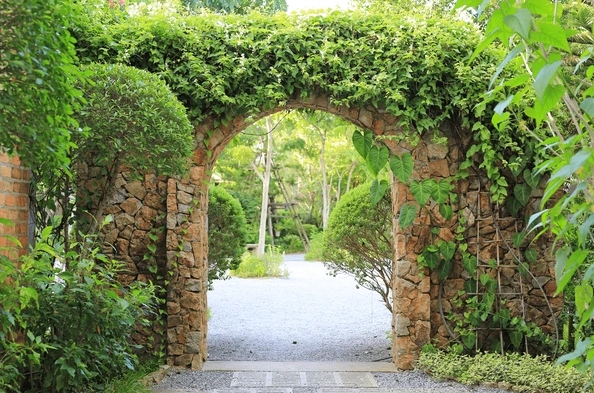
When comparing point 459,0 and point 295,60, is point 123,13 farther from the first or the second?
point 459,0

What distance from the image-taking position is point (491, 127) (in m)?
4.89

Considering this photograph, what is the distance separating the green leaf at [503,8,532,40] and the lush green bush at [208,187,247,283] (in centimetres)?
606

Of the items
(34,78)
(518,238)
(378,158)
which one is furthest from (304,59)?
(34,78)

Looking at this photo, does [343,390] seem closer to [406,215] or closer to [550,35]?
[406,215]

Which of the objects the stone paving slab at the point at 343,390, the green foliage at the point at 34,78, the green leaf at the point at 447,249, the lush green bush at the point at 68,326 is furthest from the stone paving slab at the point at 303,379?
the green foliage at the point at 34,78

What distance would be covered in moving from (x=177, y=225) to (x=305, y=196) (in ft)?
53.6

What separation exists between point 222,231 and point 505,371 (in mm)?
3582

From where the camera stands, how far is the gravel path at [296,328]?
4.68 metres

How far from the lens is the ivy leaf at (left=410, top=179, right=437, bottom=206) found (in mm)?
4789

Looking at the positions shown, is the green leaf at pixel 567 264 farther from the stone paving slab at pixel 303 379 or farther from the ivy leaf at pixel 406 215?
the ivy leaf at pixel 406 215

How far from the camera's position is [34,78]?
2098mm

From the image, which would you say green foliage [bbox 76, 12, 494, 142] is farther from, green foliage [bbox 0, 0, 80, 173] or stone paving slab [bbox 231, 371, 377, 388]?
green foliage [bbox 0, 0, 80, 173]

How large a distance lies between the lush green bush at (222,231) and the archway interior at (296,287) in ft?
0.08

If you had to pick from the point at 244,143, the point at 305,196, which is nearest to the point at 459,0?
the point at 244,143
